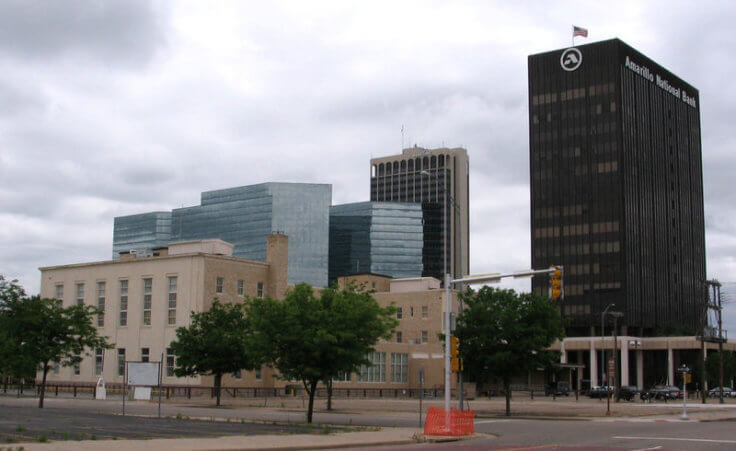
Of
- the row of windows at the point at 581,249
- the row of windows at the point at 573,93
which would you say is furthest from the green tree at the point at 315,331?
the row of windows at the point at 573,93

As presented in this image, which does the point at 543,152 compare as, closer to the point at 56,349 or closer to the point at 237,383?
the point at 237,383

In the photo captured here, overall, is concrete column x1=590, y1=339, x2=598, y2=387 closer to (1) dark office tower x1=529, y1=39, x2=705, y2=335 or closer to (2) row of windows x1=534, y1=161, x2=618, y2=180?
(1) dark office tower x1=529, y1=39, x2=705, y2=335

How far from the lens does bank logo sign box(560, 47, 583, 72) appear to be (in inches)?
6403

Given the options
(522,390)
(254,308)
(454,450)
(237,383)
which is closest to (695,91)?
(522,390)

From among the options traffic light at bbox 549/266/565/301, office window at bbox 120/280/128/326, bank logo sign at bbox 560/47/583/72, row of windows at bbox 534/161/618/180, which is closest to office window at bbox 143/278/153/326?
office window at bbox 120/280/128/326

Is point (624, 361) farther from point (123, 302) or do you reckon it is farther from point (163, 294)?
point (123, 302)

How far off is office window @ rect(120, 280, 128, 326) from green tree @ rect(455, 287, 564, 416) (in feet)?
150

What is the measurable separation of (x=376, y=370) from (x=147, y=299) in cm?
2819

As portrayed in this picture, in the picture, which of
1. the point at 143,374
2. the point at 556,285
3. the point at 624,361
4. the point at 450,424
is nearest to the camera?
the point at 556,285

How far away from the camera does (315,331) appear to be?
39.2 m

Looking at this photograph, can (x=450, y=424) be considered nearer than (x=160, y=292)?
Yes

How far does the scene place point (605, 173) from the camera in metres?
160

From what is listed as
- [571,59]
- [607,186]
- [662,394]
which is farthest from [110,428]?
[571,59]

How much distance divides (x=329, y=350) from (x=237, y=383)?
43057 mm
